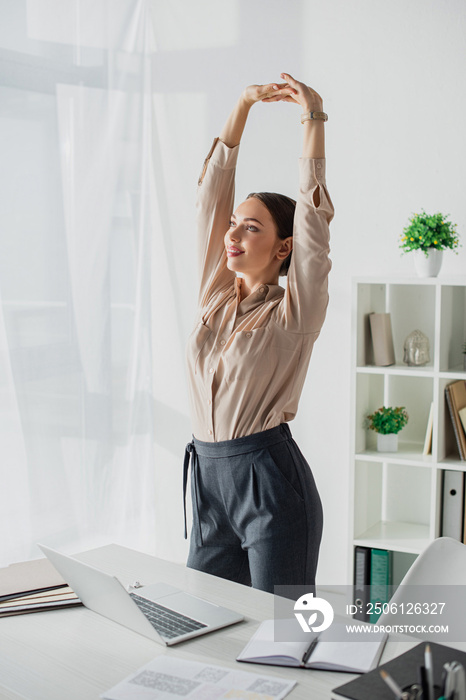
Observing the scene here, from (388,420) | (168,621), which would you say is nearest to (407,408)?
(388,420)

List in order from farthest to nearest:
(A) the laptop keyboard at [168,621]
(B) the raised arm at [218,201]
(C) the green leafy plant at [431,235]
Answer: (C) the green leafy plant at [431,235]
(B) the raised arm at [218,201]
(A) the laptop keyboard at [168,621]

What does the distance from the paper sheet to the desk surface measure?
25 millimetres

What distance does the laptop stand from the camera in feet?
4.51

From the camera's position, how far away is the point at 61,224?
3.45 meters

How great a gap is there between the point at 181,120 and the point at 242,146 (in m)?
0.40

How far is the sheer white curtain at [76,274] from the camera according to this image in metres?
3.27

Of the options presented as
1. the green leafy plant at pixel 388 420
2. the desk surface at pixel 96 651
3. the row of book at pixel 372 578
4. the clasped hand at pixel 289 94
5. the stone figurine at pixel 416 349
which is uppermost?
the clasped hand at pixel 289 94

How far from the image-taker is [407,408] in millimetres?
3172

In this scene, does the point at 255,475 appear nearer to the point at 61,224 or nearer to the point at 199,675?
the point at 199,675

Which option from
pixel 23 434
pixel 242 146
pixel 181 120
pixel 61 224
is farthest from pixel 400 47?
pixel 23 434

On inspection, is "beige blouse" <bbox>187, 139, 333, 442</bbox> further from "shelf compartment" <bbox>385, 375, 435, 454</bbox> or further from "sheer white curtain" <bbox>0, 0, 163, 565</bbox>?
"sheer white curtain" <bbox>0, 0, 163, 565</bbox>

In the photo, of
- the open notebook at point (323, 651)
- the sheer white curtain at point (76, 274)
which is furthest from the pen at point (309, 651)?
the sheer white curtain at point (76, 274)

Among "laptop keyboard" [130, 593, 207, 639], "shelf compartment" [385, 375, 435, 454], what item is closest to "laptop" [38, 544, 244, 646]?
"laptop keyboard" [130, 593, 207, 639]
